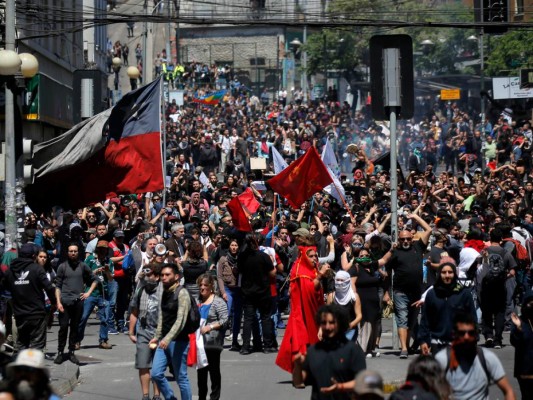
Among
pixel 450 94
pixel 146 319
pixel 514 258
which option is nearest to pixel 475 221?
pixel 514 258

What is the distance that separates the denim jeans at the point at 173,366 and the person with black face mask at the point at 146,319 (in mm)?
507

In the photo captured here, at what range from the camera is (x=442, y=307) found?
11.7 metres

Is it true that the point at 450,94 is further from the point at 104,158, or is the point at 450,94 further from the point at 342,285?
the point at 342,285

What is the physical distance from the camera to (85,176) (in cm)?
1770

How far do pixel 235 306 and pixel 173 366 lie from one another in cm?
539

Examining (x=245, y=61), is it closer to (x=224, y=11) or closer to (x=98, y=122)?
(x=224, y=11)

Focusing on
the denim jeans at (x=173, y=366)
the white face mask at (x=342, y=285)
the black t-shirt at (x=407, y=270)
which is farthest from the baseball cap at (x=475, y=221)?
the denim jeans at (x=173, y=366)

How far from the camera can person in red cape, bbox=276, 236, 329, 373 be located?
13742mm

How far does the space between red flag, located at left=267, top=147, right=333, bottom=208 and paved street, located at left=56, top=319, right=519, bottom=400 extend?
3.33 m

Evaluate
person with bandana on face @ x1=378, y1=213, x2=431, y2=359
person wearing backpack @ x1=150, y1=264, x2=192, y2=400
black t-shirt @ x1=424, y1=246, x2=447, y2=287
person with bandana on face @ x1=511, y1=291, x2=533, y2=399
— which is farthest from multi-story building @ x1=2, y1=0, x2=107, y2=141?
person with bandana on face @ x1=511, y1=291, x2=533, y2=399

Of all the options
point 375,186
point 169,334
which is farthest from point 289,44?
point 169,334

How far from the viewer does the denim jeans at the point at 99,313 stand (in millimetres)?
16781

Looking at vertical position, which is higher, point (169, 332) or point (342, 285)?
point (342, 285)

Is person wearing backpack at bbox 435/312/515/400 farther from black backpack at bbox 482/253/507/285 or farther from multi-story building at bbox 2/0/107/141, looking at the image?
multi-story building at bbox 2/0/107/141
